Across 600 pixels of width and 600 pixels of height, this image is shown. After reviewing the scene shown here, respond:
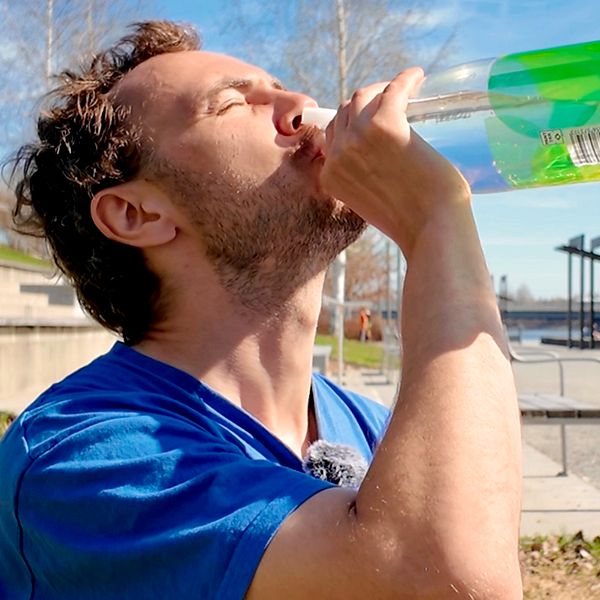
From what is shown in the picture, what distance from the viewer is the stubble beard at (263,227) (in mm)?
1609

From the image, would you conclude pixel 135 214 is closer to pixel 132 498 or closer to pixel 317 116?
pixel 317 116

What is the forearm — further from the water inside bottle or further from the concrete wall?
the concrete wall

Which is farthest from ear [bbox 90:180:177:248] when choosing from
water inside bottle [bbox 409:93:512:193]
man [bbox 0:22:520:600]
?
water inside bottle [bbox 409:93:512:193]

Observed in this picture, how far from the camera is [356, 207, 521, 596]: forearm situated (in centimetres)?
107

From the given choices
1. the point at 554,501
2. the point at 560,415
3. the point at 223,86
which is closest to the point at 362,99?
the point at 223,86

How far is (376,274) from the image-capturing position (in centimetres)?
3353

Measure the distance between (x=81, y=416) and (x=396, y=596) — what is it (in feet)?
1.82

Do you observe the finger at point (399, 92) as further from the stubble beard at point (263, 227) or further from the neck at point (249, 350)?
the neck at point (249, 350)

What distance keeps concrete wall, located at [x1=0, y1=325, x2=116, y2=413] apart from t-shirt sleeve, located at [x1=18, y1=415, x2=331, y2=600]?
570 centimetres

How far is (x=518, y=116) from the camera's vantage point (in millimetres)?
1872

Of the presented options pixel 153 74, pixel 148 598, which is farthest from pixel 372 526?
pixel 153 74

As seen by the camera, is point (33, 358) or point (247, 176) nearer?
point (247, 176)

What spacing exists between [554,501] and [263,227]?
4.36 meters

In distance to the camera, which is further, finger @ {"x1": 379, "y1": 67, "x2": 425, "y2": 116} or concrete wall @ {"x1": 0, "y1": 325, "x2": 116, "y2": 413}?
concrete wall @ {"x1": 0, "y1": 325, "x2": 116, "y2": 413}
